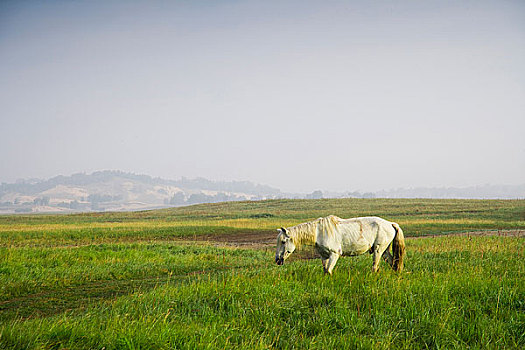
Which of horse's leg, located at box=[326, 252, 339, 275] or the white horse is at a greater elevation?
the white horse

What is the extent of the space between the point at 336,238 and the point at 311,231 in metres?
0.71

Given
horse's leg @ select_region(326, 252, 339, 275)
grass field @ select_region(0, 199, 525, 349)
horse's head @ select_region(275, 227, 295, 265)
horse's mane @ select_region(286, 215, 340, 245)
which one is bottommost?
grass field @ select_region(0, 199, 525, 349)

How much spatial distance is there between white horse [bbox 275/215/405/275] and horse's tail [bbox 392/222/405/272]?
25cm

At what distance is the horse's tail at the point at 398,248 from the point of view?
1081cm

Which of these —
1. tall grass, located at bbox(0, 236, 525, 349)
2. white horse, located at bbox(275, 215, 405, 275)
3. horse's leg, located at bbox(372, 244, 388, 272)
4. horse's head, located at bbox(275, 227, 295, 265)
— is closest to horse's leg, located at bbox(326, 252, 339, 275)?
white horse, located at bbox(275, 215, 405, 275)

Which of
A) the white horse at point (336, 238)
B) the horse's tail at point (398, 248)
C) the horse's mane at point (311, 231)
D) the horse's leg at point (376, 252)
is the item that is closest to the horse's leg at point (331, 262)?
the white horse at point (336, 238)

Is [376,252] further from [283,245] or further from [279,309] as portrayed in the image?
[279,309]

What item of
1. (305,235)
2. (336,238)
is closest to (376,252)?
(336,238)

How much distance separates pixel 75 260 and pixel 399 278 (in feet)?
44.6

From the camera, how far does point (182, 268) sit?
1600cm

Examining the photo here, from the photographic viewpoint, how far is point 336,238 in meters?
10.2

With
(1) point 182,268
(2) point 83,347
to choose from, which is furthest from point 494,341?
(1) point 182,268

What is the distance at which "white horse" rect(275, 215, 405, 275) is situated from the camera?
33.4ft

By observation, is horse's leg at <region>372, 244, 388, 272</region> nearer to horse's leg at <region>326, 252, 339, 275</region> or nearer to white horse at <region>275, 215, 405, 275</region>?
white horse at <region>275, 215, 405, 275</region>
